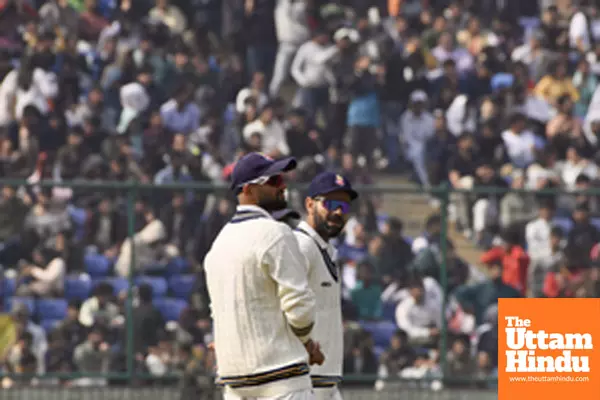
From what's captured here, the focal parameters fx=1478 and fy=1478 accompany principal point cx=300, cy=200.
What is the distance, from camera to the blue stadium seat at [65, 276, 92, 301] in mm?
14289

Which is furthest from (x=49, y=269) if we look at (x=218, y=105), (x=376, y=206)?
(x=218, y=105)

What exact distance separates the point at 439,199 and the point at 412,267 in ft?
2.42

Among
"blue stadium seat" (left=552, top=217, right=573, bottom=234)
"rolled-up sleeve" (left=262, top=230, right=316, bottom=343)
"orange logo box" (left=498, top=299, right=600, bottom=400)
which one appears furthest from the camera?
"blue stadium seat" (left=552, top=217, right=573, bottom=234)

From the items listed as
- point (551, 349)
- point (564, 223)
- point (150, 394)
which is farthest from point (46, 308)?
point (551, 349)

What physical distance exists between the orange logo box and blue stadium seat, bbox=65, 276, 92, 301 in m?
6.57

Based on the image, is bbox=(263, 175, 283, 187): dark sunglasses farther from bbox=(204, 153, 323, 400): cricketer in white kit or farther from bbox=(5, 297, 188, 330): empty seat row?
bbox=(5, 297, 188, 330): empty seat row

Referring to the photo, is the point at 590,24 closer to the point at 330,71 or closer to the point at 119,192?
the point at 330,71

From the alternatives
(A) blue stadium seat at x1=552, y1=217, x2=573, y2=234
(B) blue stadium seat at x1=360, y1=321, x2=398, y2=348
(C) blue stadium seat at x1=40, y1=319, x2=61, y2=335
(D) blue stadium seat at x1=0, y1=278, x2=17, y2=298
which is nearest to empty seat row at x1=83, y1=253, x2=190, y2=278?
(C) blue stadium seat at x1=40, y1=319, x2=61, y2=335

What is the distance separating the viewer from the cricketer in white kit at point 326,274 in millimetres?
8641

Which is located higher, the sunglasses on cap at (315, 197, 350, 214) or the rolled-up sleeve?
the sunglasses on cap at (315, 197, 350, 214)

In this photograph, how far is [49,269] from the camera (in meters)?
14.3

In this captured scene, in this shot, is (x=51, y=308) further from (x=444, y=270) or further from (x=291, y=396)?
(x=291, y=396)

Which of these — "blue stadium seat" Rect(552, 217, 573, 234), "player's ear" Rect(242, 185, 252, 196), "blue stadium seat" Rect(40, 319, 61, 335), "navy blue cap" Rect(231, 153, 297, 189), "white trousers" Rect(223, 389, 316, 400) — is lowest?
"white trousers" Rect(223, 389, 316, 400)

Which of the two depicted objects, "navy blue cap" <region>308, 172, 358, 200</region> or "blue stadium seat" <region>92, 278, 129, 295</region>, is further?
"blue stadium seat" <region>92, 278, 129, 295</region>
